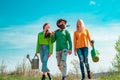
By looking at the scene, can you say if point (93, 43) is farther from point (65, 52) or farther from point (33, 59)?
point (33, 59)

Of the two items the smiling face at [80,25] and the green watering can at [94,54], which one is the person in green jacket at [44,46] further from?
the green watering can at [94,54]

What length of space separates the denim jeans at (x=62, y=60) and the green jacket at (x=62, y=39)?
0.20 metres

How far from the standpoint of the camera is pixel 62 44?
51.1ft

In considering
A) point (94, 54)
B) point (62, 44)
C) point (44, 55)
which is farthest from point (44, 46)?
point (94, 54)

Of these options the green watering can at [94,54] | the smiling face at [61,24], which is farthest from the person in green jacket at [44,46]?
the green watering can at [94,54]

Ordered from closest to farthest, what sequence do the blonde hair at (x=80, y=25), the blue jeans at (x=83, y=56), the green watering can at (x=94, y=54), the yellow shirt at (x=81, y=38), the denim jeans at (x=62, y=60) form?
the denim jeans at (x=62, y=60) < the blue jeans at (x=83, y=56) < the yellow shirt at (x=81, y=38) < the blonde hair at (x=80, y=25) < the green watering can at (x=94, y=54)

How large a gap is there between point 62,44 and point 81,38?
35.9 inches

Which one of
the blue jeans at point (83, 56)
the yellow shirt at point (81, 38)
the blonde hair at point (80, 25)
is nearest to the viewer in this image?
the blue jeans at point (83, 56)

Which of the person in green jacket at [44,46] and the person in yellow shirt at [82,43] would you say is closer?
the person in yellow shirt at [82,43]

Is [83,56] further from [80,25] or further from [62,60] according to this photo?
[80,25]

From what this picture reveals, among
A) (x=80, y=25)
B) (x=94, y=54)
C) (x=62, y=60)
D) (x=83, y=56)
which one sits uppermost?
(x=80, y=25)

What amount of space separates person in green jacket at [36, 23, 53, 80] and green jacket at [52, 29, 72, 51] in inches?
23.9

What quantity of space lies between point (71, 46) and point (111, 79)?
283 centimetres

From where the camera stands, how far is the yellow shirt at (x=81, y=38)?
1570 cm
